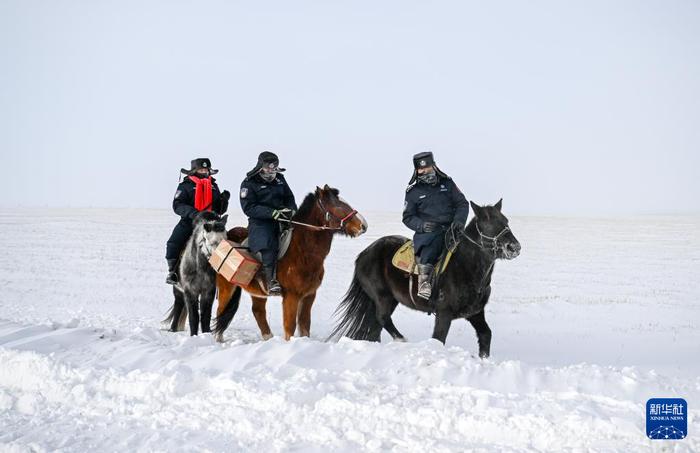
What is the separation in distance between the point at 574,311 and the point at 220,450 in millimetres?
12378

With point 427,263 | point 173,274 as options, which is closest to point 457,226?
point 427,263

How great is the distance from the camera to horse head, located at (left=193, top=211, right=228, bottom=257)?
838cm

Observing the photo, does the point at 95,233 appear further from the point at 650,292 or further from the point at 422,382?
the point at 422,382

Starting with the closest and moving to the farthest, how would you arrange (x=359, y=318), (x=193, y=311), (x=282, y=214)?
(x=282, y=214), (x=193, y=311), (x=359, y=318)

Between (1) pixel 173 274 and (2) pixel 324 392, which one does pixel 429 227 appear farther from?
(1) pixel 173 274

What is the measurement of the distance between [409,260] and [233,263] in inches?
94.9

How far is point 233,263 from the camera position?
815cm

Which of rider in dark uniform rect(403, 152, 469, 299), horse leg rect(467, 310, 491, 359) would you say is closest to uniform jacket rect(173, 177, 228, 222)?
rider in dark uniform rect(403, 152, 469, 299)

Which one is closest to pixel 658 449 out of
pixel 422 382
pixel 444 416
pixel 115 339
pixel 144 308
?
pixel 444 416

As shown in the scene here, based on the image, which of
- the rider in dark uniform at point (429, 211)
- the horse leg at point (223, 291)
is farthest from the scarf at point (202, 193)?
the rider in dark uniform at point (429, 211)

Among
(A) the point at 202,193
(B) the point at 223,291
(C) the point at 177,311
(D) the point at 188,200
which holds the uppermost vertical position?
(A) the point at 202,193

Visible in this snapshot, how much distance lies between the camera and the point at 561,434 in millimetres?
4457

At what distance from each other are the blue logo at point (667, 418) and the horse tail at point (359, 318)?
181 inches

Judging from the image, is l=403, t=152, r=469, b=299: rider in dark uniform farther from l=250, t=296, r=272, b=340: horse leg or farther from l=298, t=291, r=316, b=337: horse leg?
l=250, t=296, r=272, b=340: horse leg
